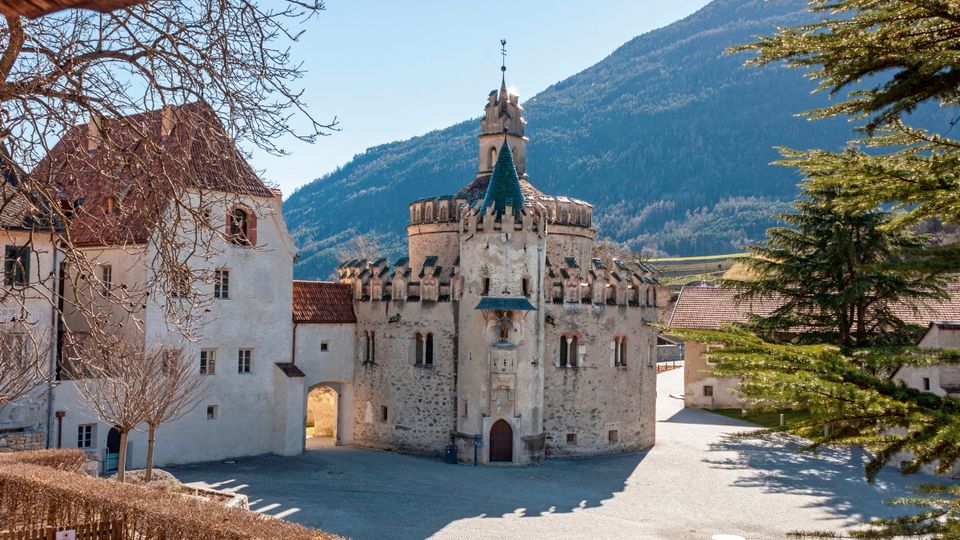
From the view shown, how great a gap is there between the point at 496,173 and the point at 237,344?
12.6 metres

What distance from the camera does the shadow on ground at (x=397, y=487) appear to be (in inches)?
934

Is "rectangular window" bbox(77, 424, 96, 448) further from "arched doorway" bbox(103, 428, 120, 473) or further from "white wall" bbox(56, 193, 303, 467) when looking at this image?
"white wall" bbox(56, 193, 303, 467)

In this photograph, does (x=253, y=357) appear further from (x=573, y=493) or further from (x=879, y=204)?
(x=879, y=204)

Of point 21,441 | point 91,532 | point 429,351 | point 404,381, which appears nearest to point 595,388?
point 429,351

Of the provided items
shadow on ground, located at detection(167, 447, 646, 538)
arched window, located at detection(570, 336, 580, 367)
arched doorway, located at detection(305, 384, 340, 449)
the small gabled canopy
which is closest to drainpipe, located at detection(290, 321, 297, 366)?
shadow on ground, located at detection(167, 447, 646, 538)

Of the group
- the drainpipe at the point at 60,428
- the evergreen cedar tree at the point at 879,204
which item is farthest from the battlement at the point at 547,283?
the evergreen cedar tree at the point at 879,204

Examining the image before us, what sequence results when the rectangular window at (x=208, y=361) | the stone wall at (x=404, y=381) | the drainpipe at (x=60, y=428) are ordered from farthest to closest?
1. the stone wall at (x=404, y=381)
2. the rectangular window at (x=208, y=361)
3. the drainpipe at (x=60, y=428)

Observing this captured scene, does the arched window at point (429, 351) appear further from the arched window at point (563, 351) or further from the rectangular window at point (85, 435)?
the rectangular window at point (85, 435)

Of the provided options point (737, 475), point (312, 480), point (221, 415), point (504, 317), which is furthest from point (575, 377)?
point (221, 415)

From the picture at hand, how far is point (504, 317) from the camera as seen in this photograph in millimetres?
33562

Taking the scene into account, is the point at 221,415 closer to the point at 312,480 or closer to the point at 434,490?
the point at 312,480

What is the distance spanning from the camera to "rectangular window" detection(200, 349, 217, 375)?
32094mm

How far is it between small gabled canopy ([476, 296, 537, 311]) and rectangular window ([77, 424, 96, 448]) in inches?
576

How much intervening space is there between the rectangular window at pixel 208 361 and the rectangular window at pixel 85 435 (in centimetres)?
467
